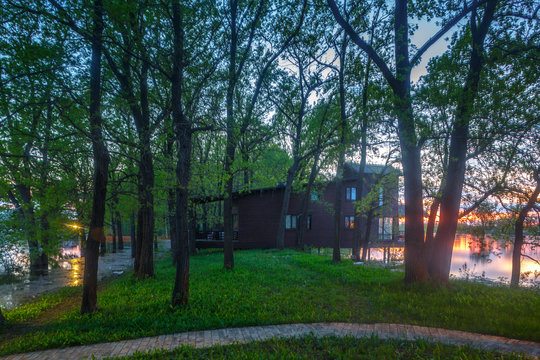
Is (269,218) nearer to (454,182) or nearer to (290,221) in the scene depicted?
(290,221)

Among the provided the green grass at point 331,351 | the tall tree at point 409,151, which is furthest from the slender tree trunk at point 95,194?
the tall tree at point 409,151

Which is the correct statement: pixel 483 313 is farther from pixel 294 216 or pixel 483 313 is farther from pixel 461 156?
pixel 294 216

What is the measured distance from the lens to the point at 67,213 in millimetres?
12258

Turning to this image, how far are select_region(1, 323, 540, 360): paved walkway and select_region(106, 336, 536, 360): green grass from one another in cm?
33

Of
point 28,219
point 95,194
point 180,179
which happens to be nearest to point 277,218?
point 28,219

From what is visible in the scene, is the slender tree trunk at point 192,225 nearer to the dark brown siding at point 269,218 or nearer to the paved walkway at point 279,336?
the dark brown siding at point 269,218

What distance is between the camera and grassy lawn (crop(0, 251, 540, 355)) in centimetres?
592

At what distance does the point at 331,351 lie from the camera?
184 inches

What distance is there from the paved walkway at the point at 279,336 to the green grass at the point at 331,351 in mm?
329

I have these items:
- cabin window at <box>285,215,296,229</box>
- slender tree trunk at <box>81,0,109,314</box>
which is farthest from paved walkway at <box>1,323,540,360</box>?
cabin window at <box>285,215,296,229</box>

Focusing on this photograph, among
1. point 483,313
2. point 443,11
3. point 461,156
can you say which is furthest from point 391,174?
point 483,313

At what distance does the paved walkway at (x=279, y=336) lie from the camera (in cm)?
498

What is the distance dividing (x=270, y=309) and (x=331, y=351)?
2675mm

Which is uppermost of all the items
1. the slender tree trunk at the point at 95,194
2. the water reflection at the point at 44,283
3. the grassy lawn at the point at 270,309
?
the slender tree trunk at the point at 95,194
